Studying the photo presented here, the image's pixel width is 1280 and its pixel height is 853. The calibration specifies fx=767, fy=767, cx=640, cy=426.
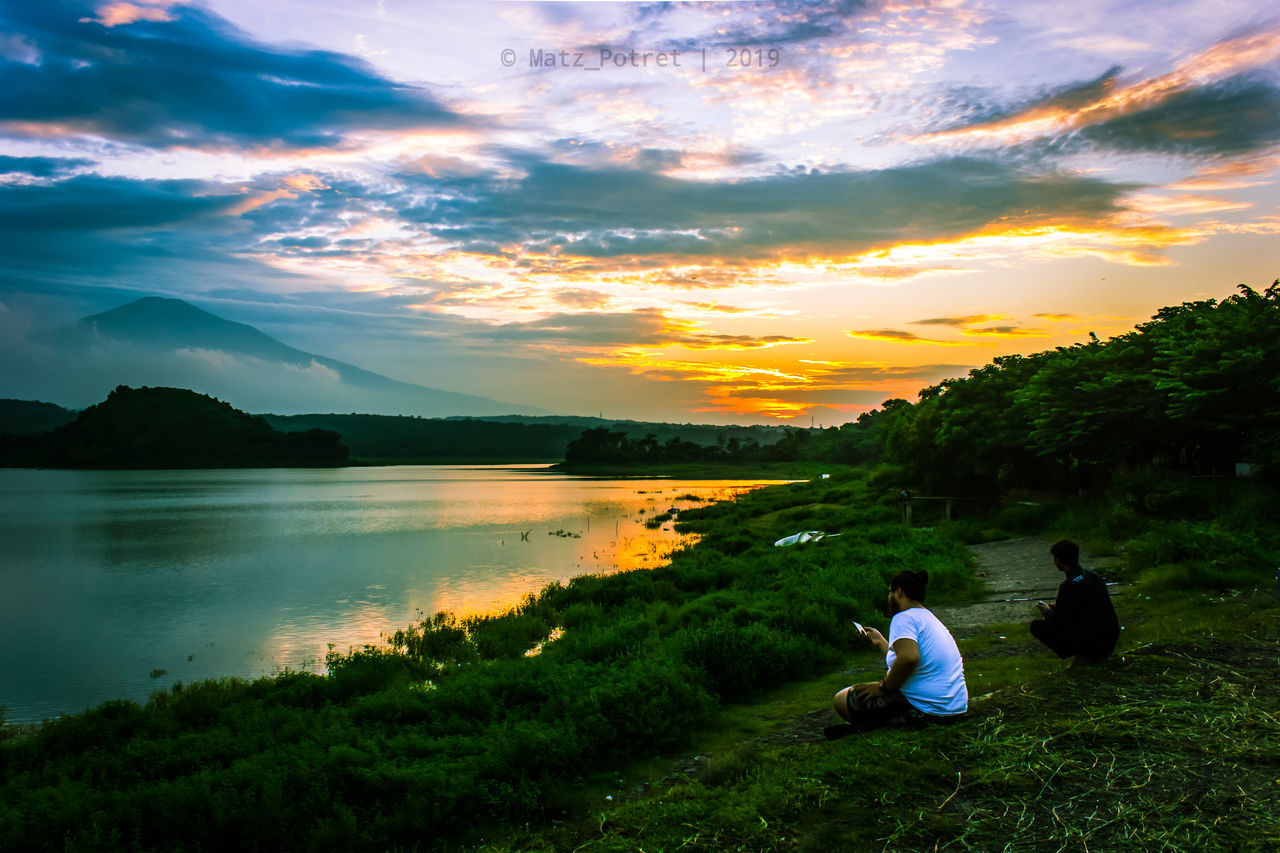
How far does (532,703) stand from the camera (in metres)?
9.67

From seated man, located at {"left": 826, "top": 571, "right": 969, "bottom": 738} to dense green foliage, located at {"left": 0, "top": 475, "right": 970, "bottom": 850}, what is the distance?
269 centimetres

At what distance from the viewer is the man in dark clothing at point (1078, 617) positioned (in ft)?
26.6

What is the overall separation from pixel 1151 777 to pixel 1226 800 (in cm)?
48

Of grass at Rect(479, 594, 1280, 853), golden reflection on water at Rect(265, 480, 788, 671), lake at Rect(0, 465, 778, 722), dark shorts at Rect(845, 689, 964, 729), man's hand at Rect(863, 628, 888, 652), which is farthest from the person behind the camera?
golden reflection on water at Rect(265, 480, 788, 671)

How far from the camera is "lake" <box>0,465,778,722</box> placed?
16.7 m

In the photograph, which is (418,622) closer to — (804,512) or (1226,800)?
(1226,800)

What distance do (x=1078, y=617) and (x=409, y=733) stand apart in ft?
24.8

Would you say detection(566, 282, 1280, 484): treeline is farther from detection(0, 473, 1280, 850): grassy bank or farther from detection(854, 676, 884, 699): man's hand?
detection(854, 676, 884, 699): man's hand

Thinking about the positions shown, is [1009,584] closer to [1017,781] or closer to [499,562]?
[1017,781]

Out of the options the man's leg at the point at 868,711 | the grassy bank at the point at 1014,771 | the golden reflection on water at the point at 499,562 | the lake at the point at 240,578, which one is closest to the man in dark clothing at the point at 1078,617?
the grassy bank at the point at 1014,771

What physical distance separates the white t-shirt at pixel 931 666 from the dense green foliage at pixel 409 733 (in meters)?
2.97

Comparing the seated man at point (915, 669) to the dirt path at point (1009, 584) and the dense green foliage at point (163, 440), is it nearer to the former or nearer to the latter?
the dirt path at point (1009, 584)

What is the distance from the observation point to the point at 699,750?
27.5 ft

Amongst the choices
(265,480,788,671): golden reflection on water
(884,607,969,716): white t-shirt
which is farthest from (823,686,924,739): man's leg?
(265,480,788,671): golden reflection on water
